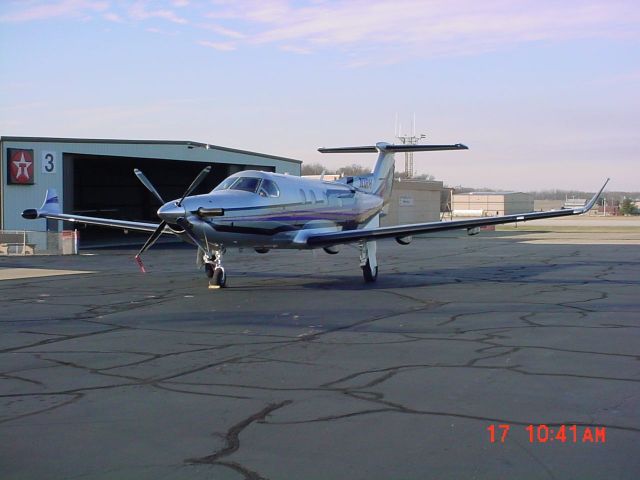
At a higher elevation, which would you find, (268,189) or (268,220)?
(268,189)

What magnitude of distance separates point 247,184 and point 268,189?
567 mm

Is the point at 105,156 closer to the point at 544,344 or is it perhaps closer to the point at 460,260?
the point at 460,260

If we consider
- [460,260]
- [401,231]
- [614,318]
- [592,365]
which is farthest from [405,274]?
[592,365]

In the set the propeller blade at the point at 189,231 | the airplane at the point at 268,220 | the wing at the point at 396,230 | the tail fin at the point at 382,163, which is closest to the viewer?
the propeller blade at the point at 189,231

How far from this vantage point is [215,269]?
19547mm

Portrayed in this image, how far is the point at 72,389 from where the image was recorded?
848cm

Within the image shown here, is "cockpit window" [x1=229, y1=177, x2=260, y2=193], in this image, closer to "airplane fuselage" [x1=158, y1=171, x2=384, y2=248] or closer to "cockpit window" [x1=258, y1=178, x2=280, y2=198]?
"airplane fuselage" [x1=158, y1=171, x2=384, y2=248]

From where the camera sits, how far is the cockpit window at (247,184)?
1945 centimetres

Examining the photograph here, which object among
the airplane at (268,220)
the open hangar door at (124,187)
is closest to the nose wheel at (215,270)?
the airplane at (268,220)

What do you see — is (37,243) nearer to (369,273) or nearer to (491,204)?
(369,273)

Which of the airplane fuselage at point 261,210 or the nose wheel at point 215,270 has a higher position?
the airplane fuselage at point 261,210

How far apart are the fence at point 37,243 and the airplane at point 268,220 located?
954cm

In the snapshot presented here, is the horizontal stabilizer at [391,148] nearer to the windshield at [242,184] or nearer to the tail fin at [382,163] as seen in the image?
the tail fin at [382,163]
